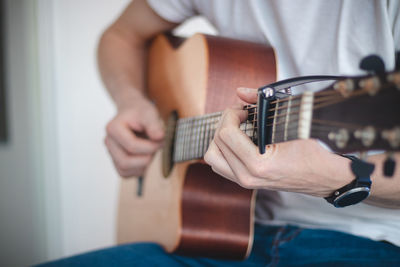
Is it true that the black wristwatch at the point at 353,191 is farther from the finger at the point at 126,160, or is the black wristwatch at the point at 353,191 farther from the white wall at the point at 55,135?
the white wall at the point at 55,135

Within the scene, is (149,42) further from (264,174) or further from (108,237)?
(108,237)

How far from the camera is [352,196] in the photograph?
461mm

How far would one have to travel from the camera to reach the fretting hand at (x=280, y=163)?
0.44 m

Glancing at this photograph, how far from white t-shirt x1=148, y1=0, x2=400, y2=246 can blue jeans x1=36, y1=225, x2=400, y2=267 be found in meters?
0.02

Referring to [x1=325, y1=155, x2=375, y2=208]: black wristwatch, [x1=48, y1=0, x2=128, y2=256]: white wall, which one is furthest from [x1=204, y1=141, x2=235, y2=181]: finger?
[x1=48, y1=0, x2=128, y2=256]: white wall

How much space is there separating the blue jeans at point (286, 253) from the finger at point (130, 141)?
24 centimetres

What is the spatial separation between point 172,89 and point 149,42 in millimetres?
334

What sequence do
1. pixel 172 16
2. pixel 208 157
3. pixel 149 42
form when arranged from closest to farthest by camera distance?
pixel 208 157
pixel 172 16
pixel 149 42

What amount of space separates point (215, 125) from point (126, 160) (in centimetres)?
38

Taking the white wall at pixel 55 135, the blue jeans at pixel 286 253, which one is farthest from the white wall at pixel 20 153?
the blue jeans at pixel 286 253

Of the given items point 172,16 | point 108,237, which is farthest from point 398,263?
point 108,237

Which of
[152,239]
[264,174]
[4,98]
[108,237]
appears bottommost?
[108,237]

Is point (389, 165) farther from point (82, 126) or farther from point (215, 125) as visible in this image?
point (82, 126)

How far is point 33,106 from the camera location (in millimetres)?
1643
